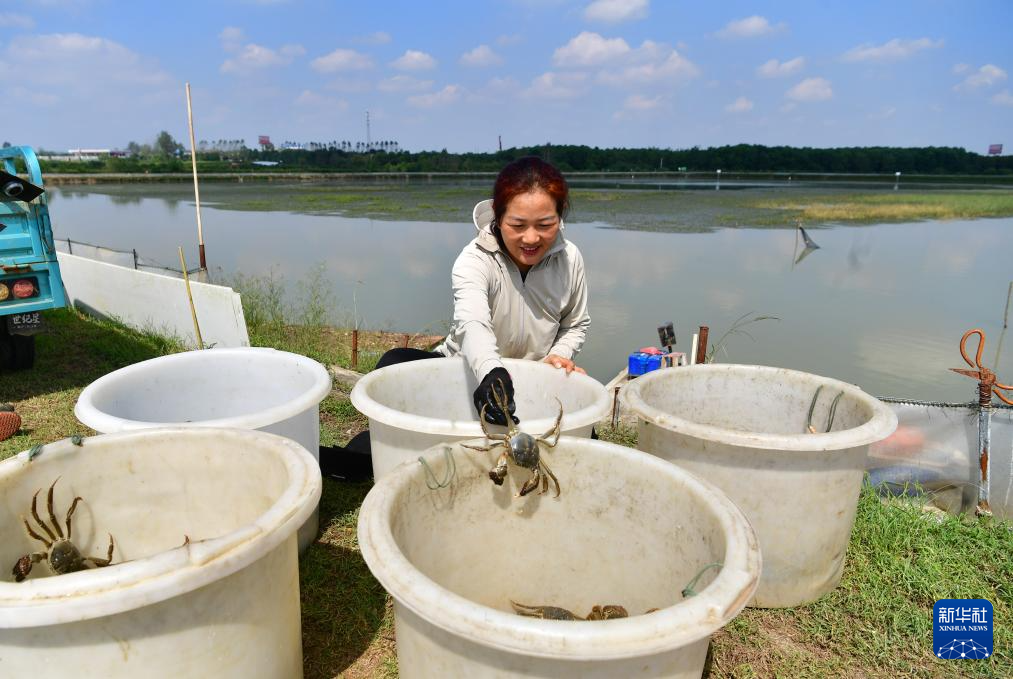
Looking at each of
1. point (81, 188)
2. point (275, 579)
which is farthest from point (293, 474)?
Result: point (81, 188)

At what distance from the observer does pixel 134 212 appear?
1958 centimetres

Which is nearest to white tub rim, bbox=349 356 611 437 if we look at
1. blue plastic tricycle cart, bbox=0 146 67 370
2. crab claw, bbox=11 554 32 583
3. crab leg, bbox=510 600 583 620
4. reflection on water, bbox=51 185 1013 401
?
crab leg, bbox=510 600 583 620

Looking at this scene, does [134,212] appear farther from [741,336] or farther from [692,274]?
[741,336]

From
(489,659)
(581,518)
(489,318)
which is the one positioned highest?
(489,318)

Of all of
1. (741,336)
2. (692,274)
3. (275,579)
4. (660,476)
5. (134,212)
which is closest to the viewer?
(275,579)

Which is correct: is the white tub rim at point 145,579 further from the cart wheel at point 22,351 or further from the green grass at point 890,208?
the green grass at point 890,208

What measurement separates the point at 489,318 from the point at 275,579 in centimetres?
122

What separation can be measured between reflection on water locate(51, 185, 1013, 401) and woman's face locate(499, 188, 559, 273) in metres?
3.80

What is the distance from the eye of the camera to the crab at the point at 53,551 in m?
1.64

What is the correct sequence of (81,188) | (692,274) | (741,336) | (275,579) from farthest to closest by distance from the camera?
(81,188), (692,274), (741,336), (275,579)

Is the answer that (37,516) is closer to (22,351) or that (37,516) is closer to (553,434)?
(553,434)

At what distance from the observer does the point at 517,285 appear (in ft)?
8.35

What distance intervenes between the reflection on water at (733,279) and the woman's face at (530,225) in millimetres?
3801

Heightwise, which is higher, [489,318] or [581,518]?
[489,318]
